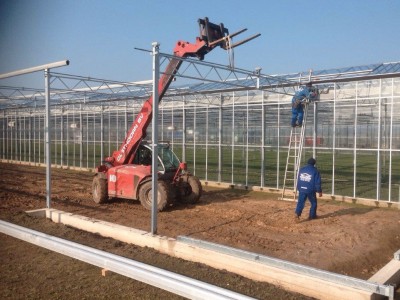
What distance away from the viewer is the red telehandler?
420 inches

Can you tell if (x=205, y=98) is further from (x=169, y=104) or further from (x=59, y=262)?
(x=59, y=262)

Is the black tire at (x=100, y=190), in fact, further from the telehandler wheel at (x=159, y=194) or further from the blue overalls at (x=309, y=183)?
the blue overalls at (x=309, y=183)

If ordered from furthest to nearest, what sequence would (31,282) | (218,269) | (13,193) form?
(13,193) < (218,269) < (31,282)

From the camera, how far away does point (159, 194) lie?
10648 millimetres

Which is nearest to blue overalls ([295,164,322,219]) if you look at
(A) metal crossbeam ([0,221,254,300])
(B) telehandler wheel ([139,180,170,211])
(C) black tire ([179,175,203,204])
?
(C) black tire ([179,175,203,204])

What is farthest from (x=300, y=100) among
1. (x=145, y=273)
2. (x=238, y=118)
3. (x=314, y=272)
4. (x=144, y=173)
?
(x=238, y=118)

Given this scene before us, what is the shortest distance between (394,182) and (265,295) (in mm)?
15270

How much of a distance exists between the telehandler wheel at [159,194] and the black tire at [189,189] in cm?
105

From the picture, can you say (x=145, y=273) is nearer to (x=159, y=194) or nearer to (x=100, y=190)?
(x=159, y=194)

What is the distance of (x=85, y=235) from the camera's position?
339 inches

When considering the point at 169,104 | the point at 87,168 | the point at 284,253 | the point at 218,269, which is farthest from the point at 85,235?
the point at 87,168

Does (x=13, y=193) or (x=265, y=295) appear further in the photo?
(x=13, y=193)

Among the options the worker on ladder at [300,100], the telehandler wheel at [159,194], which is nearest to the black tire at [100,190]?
the telehandler wheel at [159,194]

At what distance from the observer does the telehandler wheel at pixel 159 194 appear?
10531 mm
